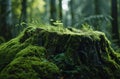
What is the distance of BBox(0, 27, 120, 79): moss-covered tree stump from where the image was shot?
5871 mm

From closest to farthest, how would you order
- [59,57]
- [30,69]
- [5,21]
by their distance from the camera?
[30,69] < [59,57] < [5,21]

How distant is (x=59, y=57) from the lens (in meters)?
6.38

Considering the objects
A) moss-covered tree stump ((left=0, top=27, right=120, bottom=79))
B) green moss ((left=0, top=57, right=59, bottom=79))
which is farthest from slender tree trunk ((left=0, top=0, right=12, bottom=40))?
green moss ((left=0, top=57, right=59, bottom=79))

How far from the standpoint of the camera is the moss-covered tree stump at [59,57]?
5.87 meters

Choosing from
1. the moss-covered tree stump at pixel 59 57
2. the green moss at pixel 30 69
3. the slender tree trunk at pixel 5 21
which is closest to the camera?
the green moss at pixel 30 69

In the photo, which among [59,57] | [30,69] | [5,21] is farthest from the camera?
[5,21]

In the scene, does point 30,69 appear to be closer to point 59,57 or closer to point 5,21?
point 59,57

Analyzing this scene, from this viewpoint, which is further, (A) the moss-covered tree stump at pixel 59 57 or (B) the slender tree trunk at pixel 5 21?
(B) the slender tree trunk at pixel 5 21

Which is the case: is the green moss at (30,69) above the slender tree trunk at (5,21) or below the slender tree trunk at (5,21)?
below

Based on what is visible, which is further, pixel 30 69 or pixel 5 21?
pixel 5 21

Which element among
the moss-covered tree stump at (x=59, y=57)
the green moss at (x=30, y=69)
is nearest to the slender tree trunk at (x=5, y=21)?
the moss-covered tree stump at (x=59, y=57)

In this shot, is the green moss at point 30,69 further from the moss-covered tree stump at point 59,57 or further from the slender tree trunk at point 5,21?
the slender tree trunk at point 5,21

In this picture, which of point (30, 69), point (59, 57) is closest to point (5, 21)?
point (59, 57)

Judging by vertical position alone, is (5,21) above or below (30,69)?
above
